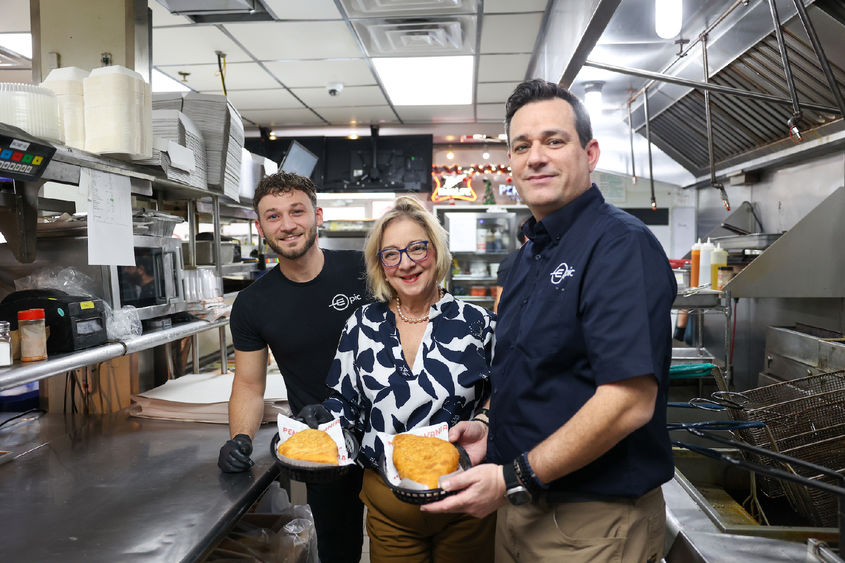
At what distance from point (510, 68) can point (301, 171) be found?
94.0 inches

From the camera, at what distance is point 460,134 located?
306 inches

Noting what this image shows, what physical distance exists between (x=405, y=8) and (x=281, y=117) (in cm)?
352

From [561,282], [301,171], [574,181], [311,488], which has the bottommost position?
[311,488]

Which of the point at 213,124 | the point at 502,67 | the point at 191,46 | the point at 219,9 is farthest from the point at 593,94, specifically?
the point at 191,46

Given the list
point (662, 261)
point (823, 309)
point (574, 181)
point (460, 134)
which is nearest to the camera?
point (662, 261)

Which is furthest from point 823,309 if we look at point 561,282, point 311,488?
point 311,488

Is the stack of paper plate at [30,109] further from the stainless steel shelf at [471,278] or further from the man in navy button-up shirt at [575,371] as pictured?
the stainless steel shelf at [471,278]

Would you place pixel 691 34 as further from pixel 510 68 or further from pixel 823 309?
pixel 510 68

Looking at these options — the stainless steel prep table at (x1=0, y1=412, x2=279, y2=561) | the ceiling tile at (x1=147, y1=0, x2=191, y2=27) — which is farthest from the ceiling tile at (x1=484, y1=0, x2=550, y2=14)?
the stainless steel prep table at (x1=0, y1=412, x2=279, y2=561)

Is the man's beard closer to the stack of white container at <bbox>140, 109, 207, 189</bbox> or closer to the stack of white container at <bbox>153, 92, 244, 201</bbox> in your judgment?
the stack of white container at <bbox>140, 109, 207, 189</bbox>

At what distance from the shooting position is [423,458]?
1352 millimetres

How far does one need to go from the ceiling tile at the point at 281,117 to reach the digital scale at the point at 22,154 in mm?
5363

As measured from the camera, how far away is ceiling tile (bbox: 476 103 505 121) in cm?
653

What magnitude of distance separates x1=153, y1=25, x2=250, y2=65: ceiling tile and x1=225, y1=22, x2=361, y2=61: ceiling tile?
5.8 inches
